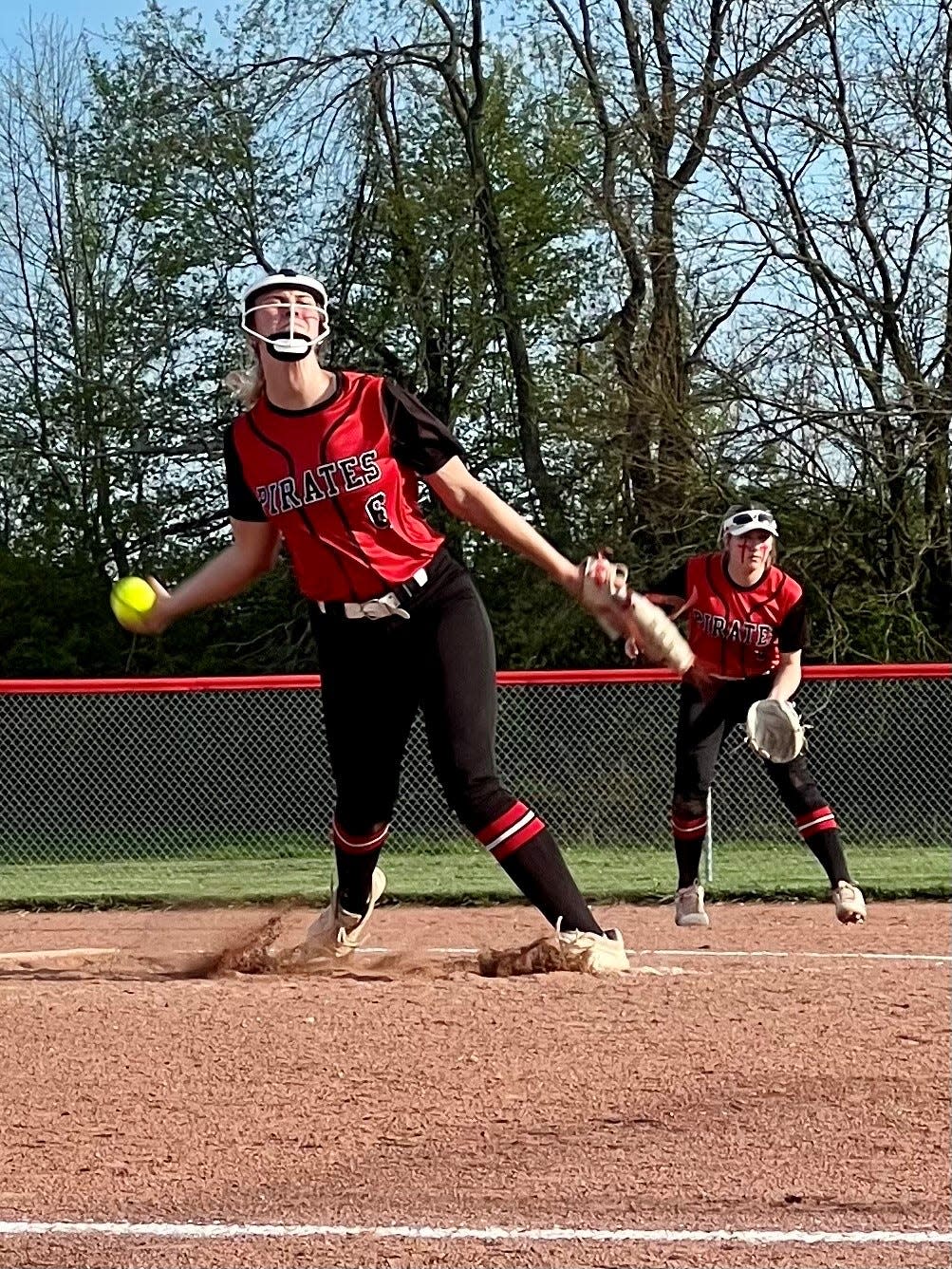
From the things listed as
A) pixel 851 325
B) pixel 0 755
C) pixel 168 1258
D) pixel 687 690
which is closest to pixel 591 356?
pixel 851 325

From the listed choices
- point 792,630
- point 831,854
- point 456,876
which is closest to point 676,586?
point 792,630

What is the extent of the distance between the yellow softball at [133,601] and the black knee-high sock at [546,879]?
1.43 metres

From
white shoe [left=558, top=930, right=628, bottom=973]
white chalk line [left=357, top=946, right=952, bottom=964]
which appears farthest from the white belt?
white chalk line [left=357, top=946, right=952, bottom=964]

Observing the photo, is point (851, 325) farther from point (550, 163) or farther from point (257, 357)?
point (257, 357)

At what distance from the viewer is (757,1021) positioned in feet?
15.7

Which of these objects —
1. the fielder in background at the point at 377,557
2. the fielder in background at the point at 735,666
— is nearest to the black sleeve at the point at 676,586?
the fielder in background at the point at 735,666

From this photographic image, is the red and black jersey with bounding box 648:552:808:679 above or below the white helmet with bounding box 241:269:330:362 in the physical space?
below

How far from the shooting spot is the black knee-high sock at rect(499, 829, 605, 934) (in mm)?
A: 5328

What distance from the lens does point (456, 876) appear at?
525 inches

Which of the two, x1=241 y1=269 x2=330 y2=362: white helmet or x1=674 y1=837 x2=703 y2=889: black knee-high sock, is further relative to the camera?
x1=674 y1=837 x2=703 y2=889: black knee-high sock

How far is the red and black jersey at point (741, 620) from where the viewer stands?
8727mm

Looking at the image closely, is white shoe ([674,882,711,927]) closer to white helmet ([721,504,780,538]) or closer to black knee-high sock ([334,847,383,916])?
white helmet ([721,504,780,538])

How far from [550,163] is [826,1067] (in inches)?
665

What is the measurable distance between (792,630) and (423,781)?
6.53 m
